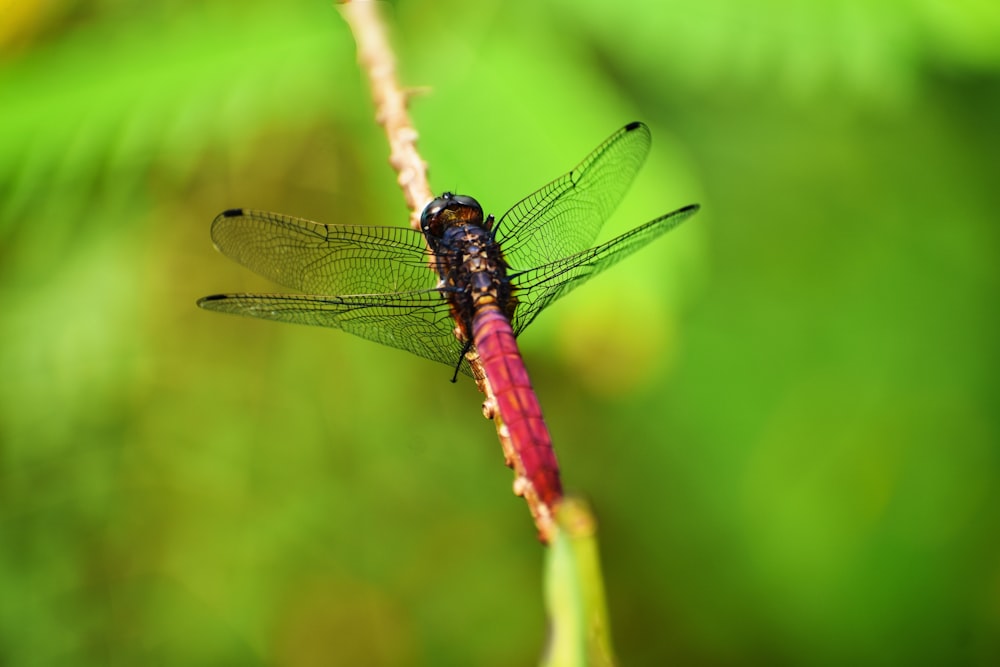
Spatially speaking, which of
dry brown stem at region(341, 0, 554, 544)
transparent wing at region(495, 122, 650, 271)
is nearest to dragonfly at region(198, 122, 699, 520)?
transparent wing at region(495, 122, 650, 271)

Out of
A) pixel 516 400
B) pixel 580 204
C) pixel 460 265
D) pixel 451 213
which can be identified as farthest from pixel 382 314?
pixel 580 204

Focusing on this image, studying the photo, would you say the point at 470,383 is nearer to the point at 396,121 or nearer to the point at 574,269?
the point at 574,269

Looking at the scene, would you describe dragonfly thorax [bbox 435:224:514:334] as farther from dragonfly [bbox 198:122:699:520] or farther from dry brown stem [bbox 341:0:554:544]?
dry brown stem [bbox 341:0:554:544]

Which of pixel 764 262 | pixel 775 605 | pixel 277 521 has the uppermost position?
pixel 764 262

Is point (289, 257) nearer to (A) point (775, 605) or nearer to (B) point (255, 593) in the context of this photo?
(B) point (255, 593)

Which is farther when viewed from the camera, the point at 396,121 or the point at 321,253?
the point at 321,253

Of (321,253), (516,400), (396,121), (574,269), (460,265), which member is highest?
(321,253)

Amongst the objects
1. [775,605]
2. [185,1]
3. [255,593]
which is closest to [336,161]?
[185,1]
